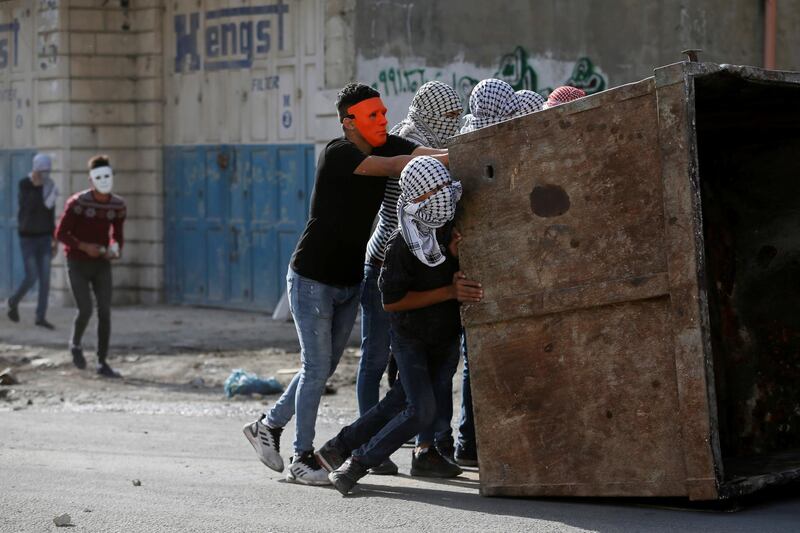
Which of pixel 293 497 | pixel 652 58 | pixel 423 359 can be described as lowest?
pixel 293 497

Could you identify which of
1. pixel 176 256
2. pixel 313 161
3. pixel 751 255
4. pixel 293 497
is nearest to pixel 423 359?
pixel 293 497

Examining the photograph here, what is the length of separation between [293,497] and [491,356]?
3.67 feet

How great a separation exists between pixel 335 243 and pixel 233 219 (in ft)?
29.4

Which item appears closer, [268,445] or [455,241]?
[455,241]

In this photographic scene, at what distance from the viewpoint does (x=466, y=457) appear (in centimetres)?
709

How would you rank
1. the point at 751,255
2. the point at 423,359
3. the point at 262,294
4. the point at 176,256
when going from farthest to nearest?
the point at 176,256
the point at 262,294
the point at 751,255
the point at 423,359

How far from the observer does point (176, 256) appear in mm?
16016

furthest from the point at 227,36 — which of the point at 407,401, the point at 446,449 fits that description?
the point at 407,401

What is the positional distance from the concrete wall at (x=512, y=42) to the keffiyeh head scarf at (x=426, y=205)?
289 inches

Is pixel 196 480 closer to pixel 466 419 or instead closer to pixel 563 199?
pixel 466 419

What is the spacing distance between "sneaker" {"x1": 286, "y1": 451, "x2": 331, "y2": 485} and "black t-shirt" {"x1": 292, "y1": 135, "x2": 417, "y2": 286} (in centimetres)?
84

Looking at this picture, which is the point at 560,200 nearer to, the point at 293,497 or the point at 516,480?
the point at 516,480

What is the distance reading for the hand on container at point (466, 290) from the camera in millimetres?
5934

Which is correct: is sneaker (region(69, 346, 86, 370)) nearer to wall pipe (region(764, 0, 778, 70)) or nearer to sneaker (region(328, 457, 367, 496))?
sneaker (region(328, 457, 367, 496))
